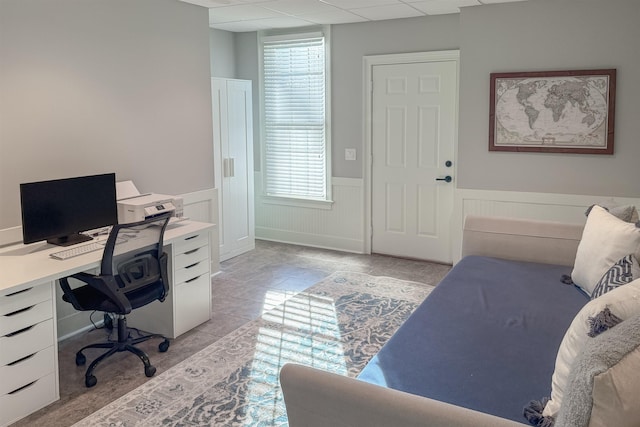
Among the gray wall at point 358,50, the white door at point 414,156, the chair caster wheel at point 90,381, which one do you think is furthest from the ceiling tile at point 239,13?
the chair caster wheel at point 90,381

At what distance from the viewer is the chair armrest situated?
4.95 ft

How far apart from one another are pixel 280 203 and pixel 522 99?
286 centimetres

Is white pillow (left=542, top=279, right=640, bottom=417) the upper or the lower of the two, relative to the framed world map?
lower

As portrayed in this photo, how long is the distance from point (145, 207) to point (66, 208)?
0.50m

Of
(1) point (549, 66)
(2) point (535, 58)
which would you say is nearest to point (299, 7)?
(2) point (535, 58)

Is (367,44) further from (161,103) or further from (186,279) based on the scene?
(186,279)

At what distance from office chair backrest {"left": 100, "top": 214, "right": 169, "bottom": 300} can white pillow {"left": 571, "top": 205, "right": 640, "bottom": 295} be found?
7.59 feet

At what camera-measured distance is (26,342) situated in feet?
8.92

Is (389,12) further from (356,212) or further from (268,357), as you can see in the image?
(268,357)

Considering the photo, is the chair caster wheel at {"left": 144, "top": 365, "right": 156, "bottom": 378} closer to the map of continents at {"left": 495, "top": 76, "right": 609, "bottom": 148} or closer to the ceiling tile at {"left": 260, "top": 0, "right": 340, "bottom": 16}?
the ceiling tile at {"left": 260, "top": 0, "right": 340, "bottom": 16}

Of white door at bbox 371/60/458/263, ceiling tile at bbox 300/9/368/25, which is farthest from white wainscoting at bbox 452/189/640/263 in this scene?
ceiling tile at bbox 300/9/368/25

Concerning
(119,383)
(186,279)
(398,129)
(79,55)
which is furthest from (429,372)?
(398,129)

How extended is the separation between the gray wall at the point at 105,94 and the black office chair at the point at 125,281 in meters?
0.76

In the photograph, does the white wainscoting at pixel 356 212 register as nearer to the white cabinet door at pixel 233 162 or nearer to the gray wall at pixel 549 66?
the gray wall at pixel 549 66
